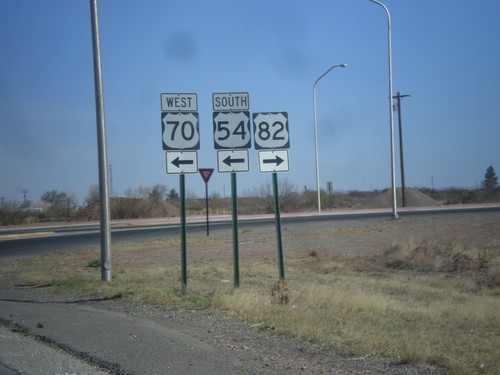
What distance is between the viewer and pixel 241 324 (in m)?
8.95

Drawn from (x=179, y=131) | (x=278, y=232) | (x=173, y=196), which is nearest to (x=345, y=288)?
(x=278, y=232)

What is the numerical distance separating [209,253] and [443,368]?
16771mm

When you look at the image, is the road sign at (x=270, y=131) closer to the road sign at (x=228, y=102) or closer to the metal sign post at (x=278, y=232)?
the road sign at (x=228, y=102)

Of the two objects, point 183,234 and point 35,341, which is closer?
point 35,341

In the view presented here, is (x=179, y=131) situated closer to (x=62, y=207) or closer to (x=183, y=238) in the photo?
(x=183, y=238)

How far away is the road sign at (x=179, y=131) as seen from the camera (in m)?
12.0

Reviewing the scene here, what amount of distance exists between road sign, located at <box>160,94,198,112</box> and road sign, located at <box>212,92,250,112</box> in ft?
1.63

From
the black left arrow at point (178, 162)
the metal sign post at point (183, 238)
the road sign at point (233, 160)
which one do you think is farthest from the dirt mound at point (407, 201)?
the black left arrow at point (178, 162)

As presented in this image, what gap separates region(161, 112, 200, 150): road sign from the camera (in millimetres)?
11992

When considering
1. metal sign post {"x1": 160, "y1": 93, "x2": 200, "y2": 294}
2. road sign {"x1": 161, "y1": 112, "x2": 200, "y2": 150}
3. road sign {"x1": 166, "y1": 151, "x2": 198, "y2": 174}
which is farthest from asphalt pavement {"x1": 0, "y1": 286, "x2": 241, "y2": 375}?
road sign {"x1": 161, "y1": 112, "x2": 200, "y2": 150}

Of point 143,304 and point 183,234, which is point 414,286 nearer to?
point 183,234

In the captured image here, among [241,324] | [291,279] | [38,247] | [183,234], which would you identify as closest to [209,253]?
[291,279]

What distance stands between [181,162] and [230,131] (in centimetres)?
128

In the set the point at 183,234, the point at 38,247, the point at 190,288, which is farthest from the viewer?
the point at 38,247
